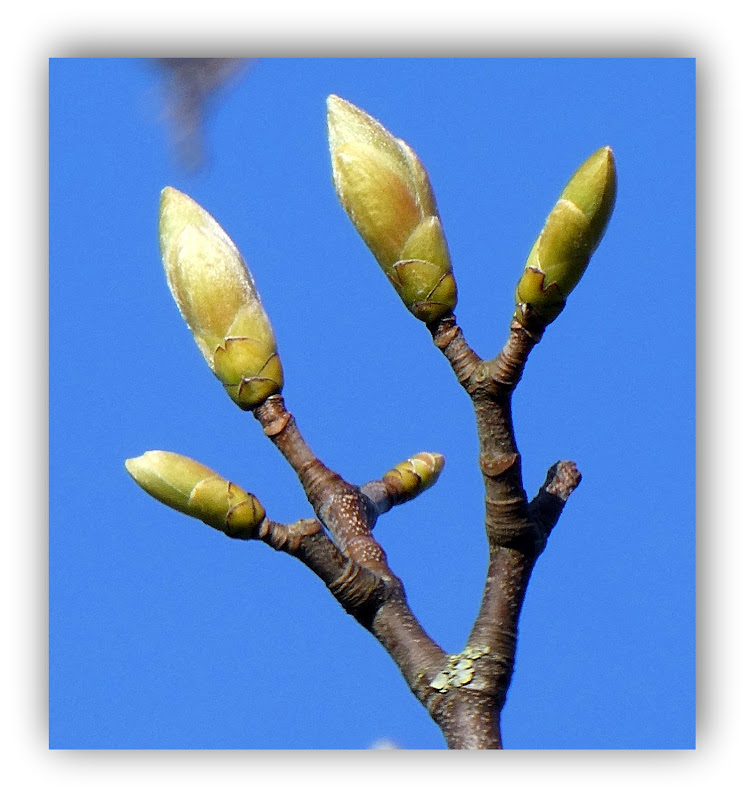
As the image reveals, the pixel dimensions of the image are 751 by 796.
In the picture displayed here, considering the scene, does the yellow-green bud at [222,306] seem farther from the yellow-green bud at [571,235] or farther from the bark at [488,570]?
the yellow-green bud at [571,235]

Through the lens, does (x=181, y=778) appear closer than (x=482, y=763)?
No

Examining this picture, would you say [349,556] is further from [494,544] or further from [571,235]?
[571,235]

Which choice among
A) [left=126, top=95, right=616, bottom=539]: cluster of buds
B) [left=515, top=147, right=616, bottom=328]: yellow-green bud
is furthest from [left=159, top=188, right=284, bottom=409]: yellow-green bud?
[left=515, top=147, right=616, bottom=328]: yellow-green bud

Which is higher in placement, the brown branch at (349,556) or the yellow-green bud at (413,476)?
the yellow-green bud at (413,476)

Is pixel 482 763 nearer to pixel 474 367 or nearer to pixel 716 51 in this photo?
pixel 474 367

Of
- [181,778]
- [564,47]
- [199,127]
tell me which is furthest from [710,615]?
[199,127]

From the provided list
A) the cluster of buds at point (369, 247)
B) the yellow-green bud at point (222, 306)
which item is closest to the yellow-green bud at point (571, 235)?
the cluster of buds at point (369, 247)
